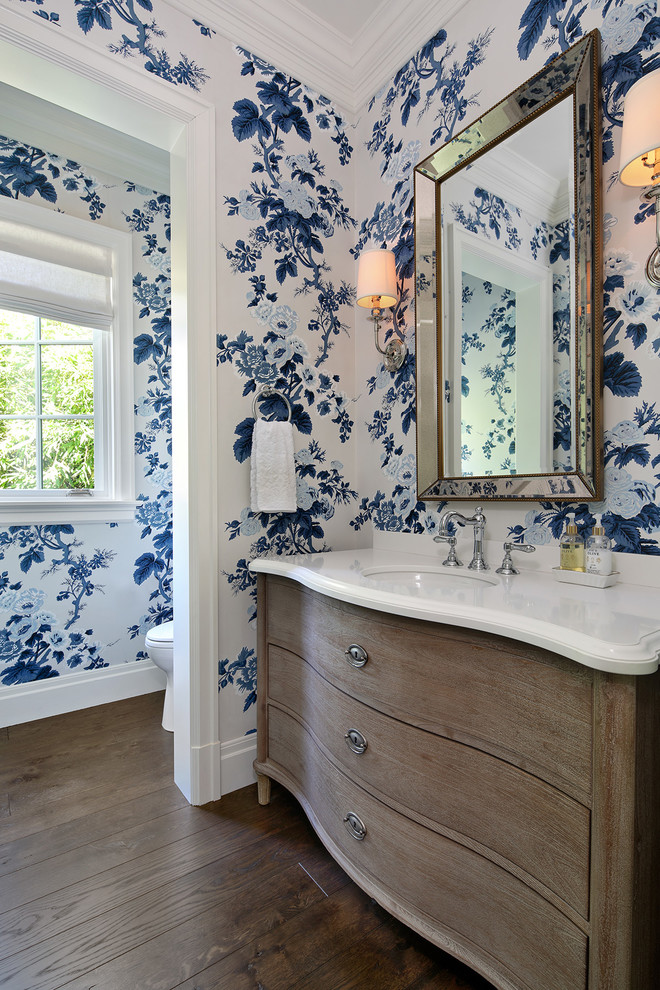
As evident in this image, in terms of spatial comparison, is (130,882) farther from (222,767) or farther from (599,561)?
(599,561)

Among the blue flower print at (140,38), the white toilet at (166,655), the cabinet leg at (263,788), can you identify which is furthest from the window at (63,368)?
the cabinet leg at (263,788)

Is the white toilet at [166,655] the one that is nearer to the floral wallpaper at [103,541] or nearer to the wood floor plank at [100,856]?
the floral wallpaper at [103,541]

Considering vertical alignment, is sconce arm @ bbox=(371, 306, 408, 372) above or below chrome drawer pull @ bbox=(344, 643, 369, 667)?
above

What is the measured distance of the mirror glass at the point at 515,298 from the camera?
1217 mm

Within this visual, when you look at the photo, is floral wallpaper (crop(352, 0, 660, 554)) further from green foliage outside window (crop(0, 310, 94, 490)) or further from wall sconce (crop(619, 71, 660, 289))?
green foliage outside window (crop(0, 310, 94, 490))

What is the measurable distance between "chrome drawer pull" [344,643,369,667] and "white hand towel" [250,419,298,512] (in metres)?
0.68

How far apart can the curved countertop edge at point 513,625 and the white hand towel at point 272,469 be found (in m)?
0.46

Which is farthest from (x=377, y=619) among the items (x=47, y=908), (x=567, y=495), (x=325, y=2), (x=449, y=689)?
(x=325, y=2)

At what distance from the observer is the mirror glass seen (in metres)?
1.22

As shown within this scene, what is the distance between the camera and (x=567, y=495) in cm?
127

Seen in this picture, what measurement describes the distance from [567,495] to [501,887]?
2.80 ft

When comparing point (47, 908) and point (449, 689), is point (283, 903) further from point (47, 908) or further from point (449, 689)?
point (449, 689)

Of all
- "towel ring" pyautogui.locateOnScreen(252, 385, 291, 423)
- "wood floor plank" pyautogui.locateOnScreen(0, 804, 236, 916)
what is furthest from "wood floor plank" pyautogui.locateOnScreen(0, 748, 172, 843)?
"towel ring" pyautogui.locateOnScreen(252, 385, 291, 423)

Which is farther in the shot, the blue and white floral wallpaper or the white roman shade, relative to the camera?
the white roman shade
